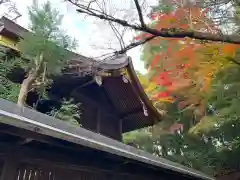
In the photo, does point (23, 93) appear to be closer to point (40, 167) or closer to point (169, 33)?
point (40, 167)

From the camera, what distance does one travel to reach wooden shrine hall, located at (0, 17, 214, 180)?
2996 mm

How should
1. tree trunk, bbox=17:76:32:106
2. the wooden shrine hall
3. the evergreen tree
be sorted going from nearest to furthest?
the wooden shrine hall, tree trunk, bbox=17:76:32:106, the evergreen tree

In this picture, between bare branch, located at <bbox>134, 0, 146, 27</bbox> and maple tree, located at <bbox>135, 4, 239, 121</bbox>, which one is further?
maple tree, located at <bbox>135, 4, 239, 121</bbox>

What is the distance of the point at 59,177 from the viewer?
12.3 feet

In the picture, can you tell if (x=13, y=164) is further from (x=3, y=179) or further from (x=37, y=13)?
(x=37, y=13)

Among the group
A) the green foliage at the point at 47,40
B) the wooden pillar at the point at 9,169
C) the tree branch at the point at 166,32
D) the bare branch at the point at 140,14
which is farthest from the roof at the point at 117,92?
the wooden pillar at the point at 9,169

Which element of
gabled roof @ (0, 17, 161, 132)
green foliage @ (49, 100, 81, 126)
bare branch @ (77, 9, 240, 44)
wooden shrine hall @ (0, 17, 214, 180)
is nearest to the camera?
wooden shrine hall @ (0, 17, 214, 180)

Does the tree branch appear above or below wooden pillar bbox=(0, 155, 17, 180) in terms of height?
above

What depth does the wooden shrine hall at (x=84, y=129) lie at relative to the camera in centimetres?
300

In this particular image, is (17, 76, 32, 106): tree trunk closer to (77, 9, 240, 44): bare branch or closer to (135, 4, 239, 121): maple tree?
(77, 9, 240, 44): bare branch

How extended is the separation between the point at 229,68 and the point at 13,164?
5.71m

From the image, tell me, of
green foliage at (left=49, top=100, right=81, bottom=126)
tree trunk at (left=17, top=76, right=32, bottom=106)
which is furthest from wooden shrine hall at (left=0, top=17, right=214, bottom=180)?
tree trunk at (left=17, top=76, right=32, bottom=106)

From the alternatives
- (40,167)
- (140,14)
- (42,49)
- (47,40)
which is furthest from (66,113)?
(140,14)

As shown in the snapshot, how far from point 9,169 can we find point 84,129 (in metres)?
1.58
